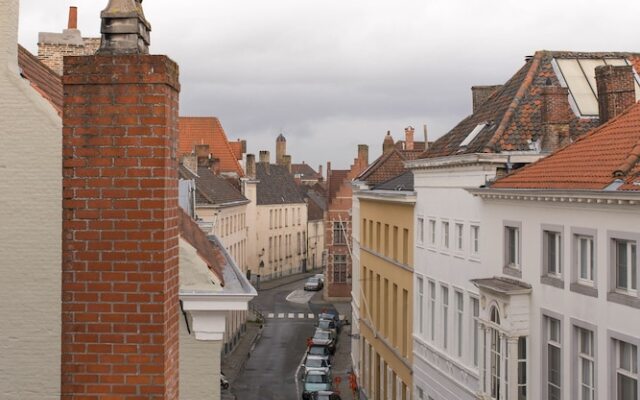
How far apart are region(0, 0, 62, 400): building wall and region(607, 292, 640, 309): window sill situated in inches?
401

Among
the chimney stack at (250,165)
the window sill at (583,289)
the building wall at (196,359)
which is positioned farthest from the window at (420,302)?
the chimney stack at (250,165)

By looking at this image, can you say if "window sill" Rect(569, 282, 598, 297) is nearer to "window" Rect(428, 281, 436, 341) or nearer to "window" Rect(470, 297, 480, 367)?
"window" Rect(470, 297, 480, 367)

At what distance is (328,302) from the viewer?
229ft

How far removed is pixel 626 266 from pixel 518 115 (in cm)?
942

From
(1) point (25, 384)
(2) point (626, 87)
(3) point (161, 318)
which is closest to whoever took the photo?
(3) point (161, 318)

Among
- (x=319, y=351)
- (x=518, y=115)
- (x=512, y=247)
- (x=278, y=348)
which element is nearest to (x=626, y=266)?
(x=512, y=247)

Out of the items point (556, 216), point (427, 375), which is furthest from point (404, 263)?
point (556, 216)

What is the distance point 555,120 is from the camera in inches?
925

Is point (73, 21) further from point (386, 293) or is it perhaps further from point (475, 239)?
point (386, 293)

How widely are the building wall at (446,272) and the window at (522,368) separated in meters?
2.98

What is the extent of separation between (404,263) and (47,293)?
78.9 ft

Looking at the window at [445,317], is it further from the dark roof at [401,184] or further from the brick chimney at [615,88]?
the brick chimney at [615,88]

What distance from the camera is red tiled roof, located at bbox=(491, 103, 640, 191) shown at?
16250 mm

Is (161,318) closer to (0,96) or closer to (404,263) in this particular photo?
(0,96)
